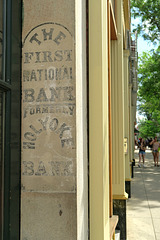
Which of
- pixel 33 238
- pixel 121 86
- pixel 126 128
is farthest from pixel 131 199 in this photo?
pixel 33 238

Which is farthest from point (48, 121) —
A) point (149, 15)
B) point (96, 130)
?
point (149, 15)

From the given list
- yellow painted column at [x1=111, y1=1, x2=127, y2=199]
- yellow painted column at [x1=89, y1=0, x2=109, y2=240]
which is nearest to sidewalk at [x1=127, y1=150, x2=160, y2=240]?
yellow painted column at [x1=111, y1=1, x2=127, y2=199]

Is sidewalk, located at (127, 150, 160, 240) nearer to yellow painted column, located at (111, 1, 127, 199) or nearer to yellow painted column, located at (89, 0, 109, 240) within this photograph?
yellow painted column, located at (111, 1, 127, 199)

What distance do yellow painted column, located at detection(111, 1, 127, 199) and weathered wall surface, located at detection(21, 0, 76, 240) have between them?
378cm

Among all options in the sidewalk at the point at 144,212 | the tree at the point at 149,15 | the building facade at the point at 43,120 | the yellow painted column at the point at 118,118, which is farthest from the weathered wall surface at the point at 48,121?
the tree at the point at 149,15

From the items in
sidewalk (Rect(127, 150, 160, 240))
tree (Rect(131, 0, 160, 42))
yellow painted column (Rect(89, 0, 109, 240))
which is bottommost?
sidewalk (Rect(127, 150, 160, 240))

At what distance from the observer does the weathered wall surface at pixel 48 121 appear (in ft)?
6.51

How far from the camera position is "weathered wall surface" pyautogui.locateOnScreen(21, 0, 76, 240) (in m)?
1.98

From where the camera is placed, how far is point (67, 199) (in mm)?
1977

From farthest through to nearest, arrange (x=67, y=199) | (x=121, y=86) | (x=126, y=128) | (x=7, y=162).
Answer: (x=126, y=128) < (x=121, y=86) < (x=67, y=199) < (x=7, y=162)

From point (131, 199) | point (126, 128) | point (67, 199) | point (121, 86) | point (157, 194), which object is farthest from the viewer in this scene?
point (157, 194)

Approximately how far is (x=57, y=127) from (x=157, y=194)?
9194 mm

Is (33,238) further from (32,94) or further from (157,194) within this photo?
(157,194)

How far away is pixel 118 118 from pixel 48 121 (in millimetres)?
3964
